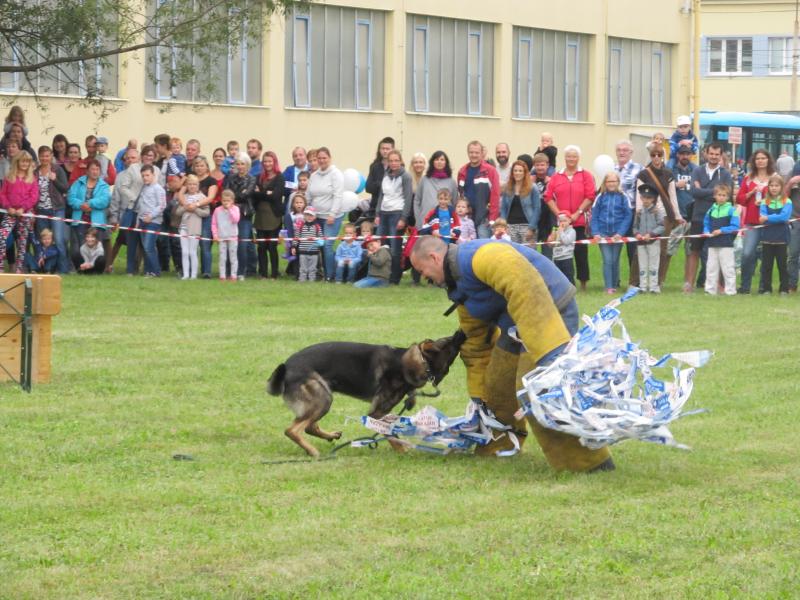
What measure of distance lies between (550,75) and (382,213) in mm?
24003

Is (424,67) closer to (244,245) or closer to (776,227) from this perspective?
(244,245)

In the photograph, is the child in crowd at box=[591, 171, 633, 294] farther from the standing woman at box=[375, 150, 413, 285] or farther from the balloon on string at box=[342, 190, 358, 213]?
the balloon on string at box=[342, 190, 358, 213]

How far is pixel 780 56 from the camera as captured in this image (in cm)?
6531

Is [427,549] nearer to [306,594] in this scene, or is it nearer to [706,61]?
[306,594]

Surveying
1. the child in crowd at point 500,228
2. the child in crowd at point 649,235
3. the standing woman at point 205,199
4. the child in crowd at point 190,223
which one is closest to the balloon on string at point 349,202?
the standing woman at point 205,199

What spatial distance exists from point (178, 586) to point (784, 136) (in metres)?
41.3

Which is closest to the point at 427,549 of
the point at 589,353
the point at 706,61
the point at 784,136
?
the point at 589,353

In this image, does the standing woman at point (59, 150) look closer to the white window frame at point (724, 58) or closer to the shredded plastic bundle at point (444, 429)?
the shredded plastic bundle at point (444, 429)

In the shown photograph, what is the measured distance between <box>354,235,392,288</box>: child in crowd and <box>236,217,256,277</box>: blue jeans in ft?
6.47

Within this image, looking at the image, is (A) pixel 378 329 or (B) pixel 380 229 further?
(B) pixel 380 229

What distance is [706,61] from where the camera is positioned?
219 feet

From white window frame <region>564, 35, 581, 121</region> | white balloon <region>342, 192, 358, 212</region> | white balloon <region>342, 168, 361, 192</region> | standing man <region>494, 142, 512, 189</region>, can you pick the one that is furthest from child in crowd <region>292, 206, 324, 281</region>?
white window frame <region>564, 35, 581, 121</region>

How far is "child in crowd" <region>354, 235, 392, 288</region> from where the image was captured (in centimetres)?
2161

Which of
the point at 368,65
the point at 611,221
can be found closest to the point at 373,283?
the point at 611,221
